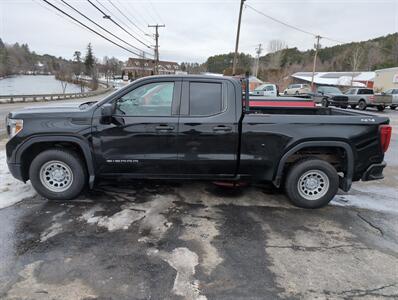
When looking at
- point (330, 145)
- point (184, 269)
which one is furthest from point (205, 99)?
point (184, 269)

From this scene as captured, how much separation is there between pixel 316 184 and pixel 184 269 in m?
2.57

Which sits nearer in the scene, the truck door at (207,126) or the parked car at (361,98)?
the truck door at (207,126)

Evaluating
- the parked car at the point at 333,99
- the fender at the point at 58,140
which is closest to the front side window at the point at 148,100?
the fender at the point at 58,140

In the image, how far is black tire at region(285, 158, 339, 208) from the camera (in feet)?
14.7

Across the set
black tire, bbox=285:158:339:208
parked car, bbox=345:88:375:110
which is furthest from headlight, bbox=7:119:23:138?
parked car, bbox=345:88:375:110

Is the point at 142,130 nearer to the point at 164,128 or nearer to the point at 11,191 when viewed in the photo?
the point at 164,128

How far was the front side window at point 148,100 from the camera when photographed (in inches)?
170

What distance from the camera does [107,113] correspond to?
13.5 ft

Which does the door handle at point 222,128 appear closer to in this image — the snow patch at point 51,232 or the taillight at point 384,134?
the taillight at point 384,134

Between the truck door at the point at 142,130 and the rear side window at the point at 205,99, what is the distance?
0.21m

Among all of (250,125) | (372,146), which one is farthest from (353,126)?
(250,125)

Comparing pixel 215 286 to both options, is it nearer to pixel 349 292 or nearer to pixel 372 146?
pixel 349 292

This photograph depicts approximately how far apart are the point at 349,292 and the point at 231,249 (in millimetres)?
1208

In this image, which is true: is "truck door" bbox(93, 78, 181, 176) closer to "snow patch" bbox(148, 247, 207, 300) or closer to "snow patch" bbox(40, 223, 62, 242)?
"snow patch" bbox(40, 223, 62, 242)
